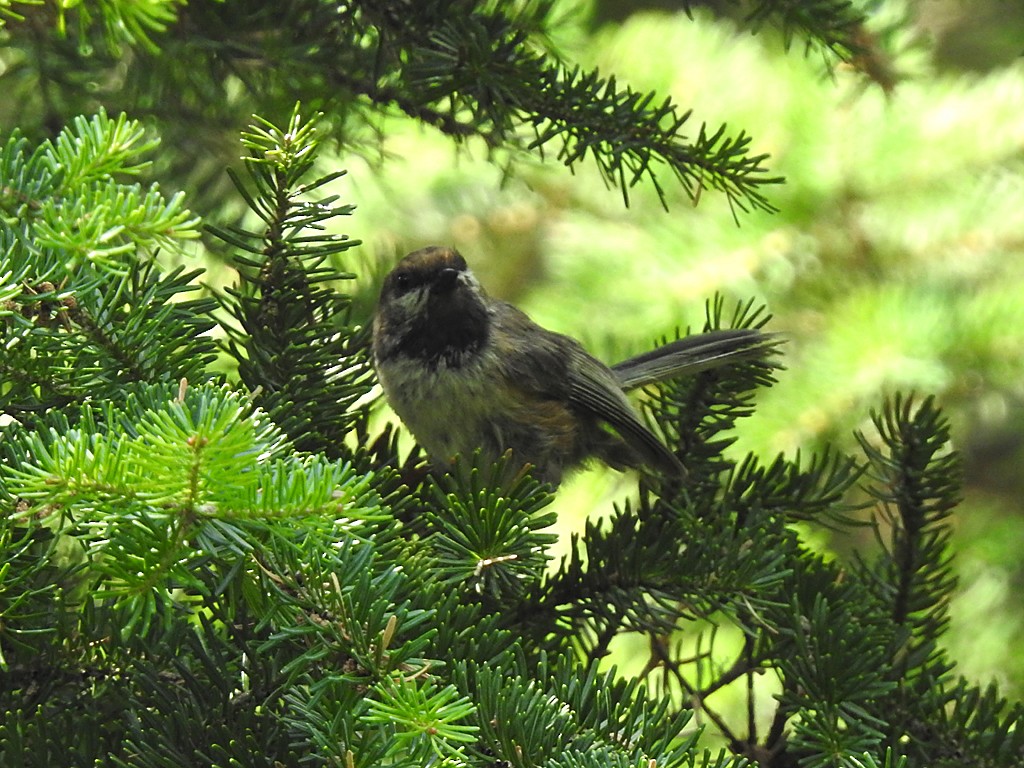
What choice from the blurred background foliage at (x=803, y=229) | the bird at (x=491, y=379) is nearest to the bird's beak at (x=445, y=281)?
the bird at (x=491, y=379)

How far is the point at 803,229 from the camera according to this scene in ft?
13.0

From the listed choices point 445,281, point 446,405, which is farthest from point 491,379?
point 445,281

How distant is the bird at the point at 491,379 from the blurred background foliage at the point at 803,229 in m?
0.17

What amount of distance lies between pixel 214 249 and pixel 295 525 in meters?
1.66

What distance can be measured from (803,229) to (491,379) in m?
1.31

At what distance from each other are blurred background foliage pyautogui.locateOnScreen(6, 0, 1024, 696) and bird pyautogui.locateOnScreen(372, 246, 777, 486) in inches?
6.8

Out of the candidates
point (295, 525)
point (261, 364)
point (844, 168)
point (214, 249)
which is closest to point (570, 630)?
point (261, 364)

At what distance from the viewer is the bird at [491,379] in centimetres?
329

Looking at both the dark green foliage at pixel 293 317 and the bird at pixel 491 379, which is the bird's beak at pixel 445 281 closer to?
the bird at pixel 491 379

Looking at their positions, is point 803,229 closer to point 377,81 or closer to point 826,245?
point 826,245

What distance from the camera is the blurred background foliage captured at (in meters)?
3.49

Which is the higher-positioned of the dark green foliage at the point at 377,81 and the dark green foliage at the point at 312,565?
the dark green foliage at the point at 377,81

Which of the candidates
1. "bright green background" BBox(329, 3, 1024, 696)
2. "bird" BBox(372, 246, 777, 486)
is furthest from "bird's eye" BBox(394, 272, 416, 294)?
"bright green background" BBox(329, 3, 1024, 696)

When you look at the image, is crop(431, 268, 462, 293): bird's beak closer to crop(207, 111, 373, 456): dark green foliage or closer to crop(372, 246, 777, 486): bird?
crop(372, 246, 777, 486): bird
